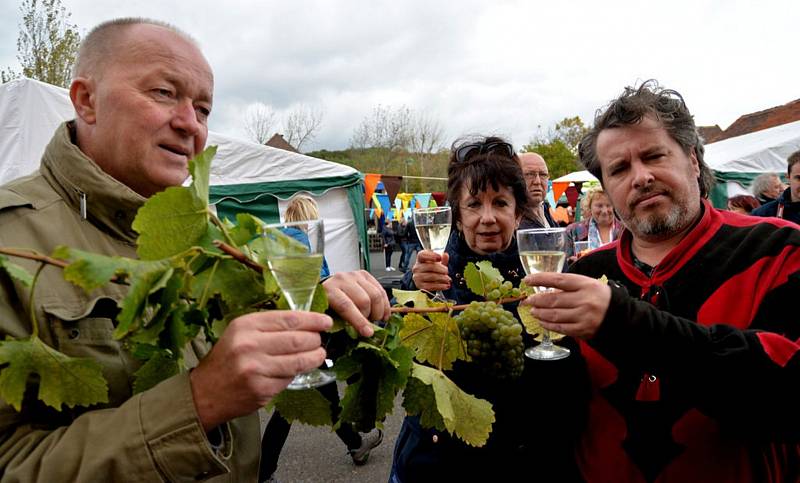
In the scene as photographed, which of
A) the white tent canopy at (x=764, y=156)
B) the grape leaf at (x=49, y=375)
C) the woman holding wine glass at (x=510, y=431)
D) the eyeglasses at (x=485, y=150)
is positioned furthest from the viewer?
the white tent canopy at (x=764, y=156)

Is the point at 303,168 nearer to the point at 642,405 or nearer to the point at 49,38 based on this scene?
the point at 642,405

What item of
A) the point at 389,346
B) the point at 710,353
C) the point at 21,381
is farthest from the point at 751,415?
the point at 21,381

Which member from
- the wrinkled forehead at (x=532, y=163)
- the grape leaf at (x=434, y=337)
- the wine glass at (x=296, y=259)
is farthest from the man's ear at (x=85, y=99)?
the wrinkled forehead at (x=532, y=163)

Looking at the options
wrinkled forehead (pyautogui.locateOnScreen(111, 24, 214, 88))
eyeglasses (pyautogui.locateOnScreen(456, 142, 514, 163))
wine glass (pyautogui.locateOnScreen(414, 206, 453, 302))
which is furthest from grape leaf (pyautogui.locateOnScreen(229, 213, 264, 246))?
eyeglasses (pyautogui.locateOnScreen(456, 142, 514, 163))

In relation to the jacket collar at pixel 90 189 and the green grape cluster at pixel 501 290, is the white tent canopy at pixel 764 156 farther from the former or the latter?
the jacket collar at pixel 90 189

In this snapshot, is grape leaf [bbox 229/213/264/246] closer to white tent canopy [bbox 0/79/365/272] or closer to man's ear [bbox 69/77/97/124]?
man's ear [bbox 69/77/97/124]

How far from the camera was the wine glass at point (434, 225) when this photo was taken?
1.98m

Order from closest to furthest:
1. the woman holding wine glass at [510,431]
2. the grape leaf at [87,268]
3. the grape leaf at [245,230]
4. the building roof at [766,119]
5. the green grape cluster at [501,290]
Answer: the grape leaf at [87,268] → the grape leaf at [245,230] → the green grape cluster at [501,290] → the woman holding wine glass at [510,431] → the building roof at [766,119]

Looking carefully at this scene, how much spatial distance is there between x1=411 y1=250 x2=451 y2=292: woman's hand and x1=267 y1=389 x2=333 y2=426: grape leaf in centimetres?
75

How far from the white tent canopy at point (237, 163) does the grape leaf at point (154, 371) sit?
6.80 m

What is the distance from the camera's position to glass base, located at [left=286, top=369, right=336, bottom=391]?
47.8 inches

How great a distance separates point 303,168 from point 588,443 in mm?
8370

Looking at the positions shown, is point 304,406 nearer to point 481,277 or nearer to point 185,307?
point 185,307

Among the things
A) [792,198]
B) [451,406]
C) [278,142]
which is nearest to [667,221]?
[451,406]
